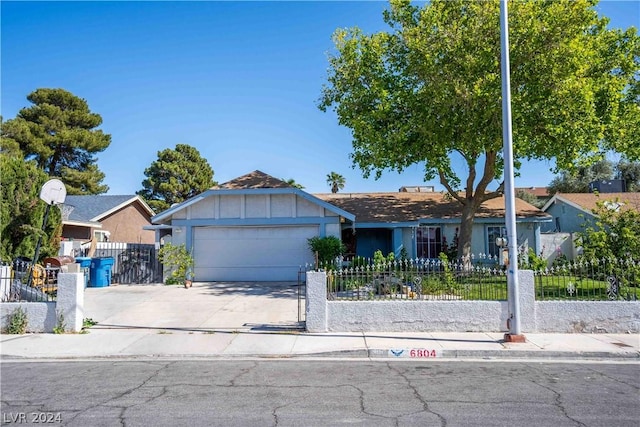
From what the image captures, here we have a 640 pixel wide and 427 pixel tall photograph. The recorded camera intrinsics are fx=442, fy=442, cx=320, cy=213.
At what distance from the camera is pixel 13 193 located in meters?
14.8

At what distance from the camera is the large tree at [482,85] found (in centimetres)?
1480

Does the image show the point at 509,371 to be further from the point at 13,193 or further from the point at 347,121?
the point at 13,193

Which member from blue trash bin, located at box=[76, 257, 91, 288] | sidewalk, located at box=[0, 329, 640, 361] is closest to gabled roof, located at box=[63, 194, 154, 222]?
blue trash bin, located at box=[76, 257, 91, 288]

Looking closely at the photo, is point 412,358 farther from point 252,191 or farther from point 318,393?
point 252,191

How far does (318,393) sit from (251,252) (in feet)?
42.3

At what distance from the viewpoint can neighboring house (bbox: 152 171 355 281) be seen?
59.9 ft

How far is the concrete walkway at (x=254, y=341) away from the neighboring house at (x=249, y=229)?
5.87 metres

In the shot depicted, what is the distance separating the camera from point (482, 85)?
1486cm

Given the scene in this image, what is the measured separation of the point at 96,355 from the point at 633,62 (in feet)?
68.9

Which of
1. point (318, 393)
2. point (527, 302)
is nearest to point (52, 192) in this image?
point (318, 393)

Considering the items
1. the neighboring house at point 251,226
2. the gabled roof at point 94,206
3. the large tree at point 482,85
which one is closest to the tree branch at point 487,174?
the large tree at point 482,85

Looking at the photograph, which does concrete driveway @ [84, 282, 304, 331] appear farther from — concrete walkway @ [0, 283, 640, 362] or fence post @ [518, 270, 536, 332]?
fence post @ [518, 270, 536, 332]

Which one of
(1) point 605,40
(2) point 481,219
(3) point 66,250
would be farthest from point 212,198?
(1) point 605,40

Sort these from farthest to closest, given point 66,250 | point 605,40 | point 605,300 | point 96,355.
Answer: point 66,250 → point 605,40 → point 605,300 → point 96,355
